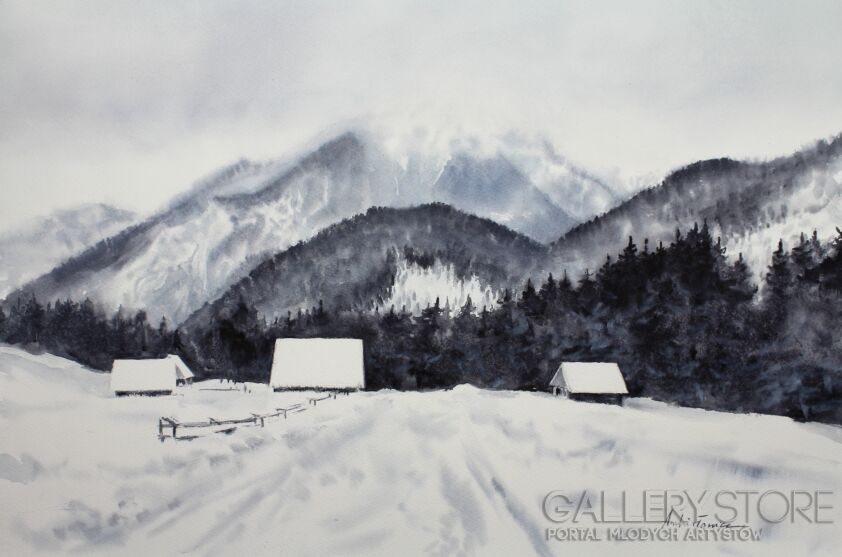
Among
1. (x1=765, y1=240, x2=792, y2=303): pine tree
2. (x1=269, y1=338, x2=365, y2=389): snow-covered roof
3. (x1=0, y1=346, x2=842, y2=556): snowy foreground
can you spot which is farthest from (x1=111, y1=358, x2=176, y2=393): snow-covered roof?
(x1=765, y1=240, x2=792, y2=303): pine tree

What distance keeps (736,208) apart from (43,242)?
5.00m

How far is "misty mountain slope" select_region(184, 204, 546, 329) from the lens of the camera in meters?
5.03

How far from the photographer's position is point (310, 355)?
521 cm

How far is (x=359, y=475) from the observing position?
423 centimetres

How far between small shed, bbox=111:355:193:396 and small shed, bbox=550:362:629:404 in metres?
2.86

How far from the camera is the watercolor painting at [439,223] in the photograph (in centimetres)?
423

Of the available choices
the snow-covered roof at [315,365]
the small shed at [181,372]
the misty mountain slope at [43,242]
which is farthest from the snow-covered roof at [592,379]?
the misty mountain slope at [43,242]

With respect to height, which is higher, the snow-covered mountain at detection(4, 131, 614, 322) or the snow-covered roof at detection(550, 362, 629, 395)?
the snow-covered mountain at detection(4, 131, 614, 322)

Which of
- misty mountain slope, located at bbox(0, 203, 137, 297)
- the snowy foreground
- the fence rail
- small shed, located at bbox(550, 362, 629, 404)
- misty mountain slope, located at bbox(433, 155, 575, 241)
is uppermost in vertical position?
misty mountain slope, located at bbox(433, 155, 575, 241)

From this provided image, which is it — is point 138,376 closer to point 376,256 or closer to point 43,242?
point 43,242

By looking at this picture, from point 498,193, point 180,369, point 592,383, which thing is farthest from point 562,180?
point 180,369

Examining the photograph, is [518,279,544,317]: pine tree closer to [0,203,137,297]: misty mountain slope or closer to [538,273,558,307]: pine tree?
[538,273,558,307]: pine tree

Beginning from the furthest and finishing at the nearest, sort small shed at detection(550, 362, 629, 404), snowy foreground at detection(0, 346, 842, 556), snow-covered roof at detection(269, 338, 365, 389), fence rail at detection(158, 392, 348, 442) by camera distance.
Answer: snow-covered roof at detection(269, 338, 365, 389) → small shed at detection(550, 362, 629, 404) → fence rail at detection(158, 392, 348, 442) → snowy foreground at detection(0, 346, 842, 556)

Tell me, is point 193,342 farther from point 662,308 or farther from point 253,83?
point 662,308
